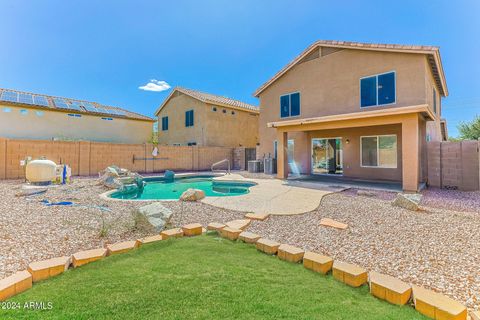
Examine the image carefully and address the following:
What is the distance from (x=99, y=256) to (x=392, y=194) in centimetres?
973

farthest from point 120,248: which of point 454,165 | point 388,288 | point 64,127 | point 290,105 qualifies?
point 64,127

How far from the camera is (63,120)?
19.5 meters

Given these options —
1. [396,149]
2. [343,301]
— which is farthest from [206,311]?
[396,149]

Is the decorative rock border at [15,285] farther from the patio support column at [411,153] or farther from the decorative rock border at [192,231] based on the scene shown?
the patio support column at [411,153]

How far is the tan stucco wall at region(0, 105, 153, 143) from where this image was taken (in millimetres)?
17484

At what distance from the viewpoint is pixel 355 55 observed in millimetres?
12930

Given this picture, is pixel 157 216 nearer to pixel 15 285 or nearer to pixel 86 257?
pixel 86 257

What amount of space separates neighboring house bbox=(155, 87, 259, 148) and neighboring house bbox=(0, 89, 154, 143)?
2.75 meters

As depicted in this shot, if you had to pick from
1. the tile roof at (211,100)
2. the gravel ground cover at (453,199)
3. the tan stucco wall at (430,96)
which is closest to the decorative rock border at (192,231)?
the gravel ground cover at (453,199)

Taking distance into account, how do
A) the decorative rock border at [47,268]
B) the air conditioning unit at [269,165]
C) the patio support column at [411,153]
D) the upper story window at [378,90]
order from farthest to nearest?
the air conditioning unit at [269,165] < the upper story window at [378,90] < the patio support column at [411,153] < the decorative rock border at [47,268]

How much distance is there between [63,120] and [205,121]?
38.5ft

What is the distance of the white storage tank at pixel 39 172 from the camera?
10.7 m

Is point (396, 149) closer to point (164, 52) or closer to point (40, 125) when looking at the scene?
point (164, 52)

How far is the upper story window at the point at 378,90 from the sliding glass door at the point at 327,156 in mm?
2800
